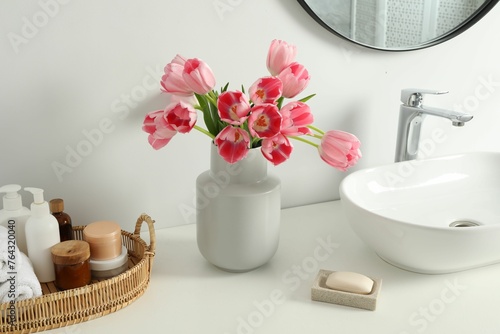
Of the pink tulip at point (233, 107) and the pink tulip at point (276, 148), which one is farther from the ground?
the pink tulip at point (233, 107)

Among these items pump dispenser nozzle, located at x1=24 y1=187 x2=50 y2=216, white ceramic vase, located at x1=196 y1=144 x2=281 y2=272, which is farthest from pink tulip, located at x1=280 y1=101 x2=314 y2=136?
pump dispenser nozzle, located at x1=24 y1=187 x2=50 y2=216

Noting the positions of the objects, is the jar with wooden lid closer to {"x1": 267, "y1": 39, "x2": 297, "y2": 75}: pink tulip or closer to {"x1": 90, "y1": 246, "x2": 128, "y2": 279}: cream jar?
{"x1": 90, "y1": 246, "x2": 128, "y2": 279}: cream jar

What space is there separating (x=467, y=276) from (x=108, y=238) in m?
0.70

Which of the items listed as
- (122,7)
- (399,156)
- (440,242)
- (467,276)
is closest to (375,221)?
(440,242)

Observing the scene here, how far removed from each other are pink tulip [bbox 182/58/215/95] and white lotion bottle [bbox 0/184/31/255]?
37cm

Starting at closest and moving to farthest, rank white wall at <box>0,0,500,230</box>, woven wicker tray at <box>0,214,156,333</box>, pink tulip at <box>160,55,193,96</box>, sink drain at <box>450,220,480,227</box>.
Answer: woven wicker tray at <box>0,214,156,333</box> < pink tulip at <box>160,55,193,96</box> < white wall at <box>0,0,500,230</box> < sink drain at <box>450,220,480,227</box>

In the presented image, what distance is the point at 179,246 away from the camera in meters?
1.31

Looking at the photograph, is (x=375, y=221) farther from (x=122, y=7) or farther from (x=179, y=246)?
(x=122, y=7)

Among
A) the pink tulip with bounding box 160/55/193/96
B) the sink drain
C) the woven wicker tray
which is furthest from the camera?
the sink drain

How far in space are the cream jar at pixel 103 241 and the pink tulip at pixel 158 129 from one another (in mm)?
184

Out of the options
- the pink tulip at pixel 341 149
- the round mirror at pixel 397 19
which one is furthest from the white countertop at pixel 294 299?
the round mirror at pixel 397 19

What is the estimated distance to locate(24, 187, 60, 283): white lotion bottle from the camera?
1062 mm

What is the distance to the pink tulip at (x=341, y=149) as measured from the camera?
43.4 inches

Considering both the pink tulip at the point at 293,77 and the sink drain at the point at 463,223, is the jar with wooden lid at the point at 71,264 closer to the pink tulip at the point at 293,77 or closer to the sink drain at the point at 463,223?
the pink tulip at the point at 293,77
